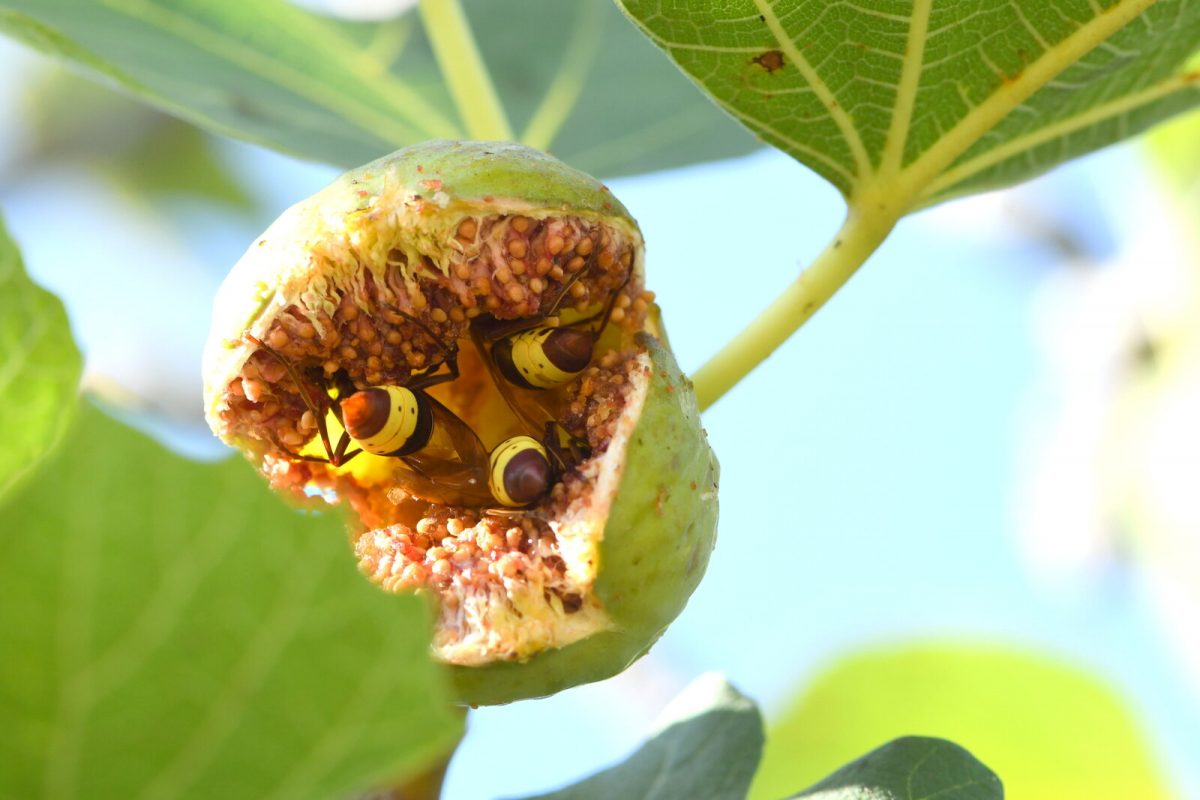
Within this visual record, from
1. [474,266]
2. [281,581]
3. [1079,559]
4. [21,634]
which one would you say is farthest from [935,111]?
[1079,559]

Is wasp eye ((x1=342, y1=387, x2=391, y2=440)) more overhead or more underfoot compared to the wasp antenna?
more underfoot

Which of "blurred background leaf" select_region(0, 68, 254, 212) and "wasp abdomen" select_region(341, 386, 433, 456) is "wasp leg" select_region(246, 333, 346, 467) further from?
"blurred background leaf" select_region(0, 68, 254, 212)

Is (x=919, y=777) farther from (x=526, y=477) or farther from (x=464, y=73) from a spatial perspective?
(x=464, y=73)

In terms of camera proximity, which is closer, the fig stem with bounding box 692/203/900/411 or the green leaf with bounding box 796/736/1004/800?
the green leaf with bounding box 796/736/1004/800

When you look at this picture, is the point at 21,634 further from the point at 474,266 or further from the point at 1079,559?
the point at 1079,559

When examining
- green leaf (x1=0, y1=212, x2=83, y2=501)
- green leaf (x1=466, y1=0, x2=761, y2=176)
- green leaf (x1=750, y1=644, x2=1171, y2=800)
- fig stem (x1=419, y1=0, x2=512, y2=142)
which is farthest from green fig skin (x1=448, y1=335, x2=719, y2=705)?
green leaf (x1=750, y1=644, x2=1171, y2=800)

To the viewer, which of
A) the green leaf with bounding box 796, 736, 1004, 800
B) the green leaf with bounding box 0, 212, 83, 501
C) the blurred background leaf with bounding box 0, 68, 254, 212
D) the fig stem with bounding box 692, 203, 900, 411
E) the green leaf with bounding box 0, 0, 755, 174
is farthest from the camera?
the blurred background leaf with bounding box 0, 68, 254, 212

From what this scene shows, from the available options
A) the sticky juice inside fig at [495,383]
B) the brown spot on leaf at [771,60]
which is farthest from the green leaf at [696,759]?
the brown spot on leaf at [771,60]

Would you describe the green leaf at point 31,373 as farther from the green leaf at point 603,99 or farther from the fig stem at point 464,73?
the green leaf at point 603,99

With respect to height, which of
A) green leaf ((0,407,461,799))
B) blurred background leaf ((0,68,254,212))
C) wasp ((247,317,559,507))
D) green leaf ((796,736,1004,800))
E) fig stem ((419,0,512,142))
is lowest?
green leaf ((796,736,1004,800))

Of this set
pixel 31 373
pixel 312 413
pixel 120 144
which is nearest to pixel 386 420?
pixel 312 413
